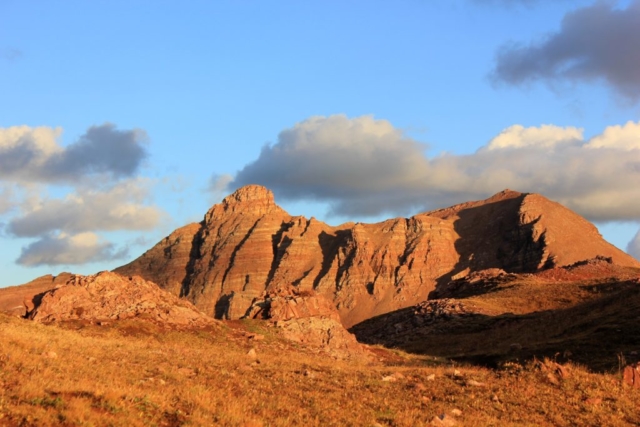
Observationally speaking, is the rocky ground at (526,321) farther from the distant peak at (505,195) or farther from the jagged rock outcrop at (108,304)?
the distant peak at (505,195)

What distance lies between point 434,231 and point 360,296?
27935 mm

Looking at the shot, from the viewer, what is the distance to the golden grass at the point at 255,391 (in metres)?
13.2

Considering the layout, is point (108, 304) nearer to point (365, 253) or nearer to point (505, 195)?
point (365, 253)

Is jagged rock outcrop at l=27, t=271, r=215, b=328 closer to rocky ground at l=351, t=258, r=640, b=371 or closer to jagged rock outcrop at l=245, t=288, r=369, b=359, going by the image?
jagged rock outcrop at l=245, t=288, r=369, b=359

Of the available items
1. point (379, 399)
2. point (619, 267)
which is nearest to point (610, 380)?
point (379, 399)

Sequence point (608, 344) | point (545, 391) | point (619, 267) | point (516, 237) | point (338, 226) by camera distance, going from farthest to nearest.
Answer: point (338, 226), point (516, 237), point (619, 267), point (608, 344), point (545, 391)

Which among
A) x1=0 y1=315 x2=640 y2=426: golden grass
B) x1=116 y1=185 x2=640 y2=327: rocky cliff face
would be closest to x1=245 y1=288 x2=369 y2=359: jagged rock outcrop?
x1=0 y1=315 x2=640 y2=426: golden grass

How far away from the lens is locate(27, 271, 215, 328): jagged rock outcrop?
32.1m

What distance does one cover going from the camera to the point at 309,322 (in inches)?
1502

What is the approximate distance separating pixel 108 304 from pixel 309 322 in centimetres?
1090

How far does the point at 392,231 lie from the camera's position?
579ft

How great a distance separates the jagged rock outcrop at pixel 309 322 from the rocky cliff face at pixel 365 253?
339ft

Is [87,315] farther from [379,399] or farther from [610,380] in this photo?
[610,380]

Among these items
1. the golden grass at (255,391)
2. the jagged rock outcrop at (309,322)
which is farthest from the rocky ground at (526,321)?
the golden grass at (255,391)
